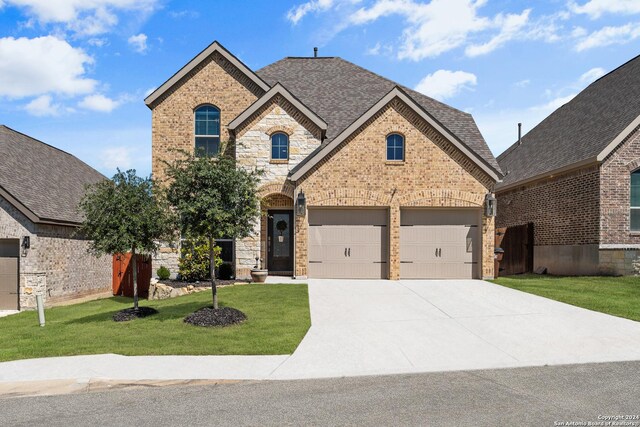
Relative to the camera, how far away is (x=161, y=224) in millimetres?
12000

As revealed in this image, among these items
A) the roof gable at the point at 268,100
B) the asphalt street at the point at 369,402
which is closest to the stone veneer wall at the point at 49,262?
the roof gable at the point at 268,100

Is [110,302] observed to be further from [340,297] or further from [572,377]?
[572,377]

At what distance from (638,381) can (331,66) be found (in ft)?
65.9

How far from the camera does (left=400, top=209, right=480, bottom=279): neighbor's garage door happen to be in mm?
17297

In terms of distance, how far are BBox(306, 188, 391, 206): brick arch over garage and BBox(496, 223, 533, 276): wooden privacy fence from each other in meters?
8.04

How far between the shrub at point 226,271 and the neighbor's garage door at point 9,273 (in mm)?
7540

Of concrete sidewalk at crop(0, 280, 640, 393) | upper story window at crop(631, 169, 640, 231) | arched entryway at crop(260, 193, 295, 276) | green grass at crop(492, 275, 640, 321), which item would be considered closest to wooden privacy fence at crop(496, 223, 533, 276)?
green grass at crop(492, 275, 640, 321)

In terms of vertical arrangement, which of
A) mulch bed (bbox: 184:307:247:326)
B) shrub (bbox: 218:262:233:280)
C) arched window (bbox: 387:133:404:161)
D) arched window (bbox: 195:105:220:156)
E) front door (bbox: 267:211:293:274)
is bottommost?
mulch bed (bbox: 184:307:247:326)

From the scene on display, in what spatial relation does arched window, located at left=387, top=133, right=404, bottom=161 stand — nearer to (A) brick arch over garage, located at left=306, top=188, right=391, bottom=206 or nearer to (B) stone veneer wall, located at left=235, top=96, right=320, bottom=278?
(A) brick arch over garage, located at left=306, top=188, right=391, bottom=206

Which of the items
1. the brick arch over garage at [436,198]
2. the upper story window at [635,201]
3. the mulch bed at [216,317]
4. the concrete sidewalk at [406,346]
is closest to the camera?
the concrete sidewalk at [406,346]

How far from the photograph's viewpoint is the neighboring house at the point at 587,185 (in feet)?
58.0

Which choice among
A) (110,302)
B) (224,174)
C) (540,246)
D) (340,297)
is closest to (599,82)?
(540,246)

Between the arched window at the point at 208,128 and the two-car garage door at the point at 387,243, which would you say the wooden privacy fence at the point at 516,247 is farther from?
the arched window at the point at 208,128

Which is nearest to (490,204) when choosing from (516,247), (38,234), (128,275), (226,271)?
(516,247)
